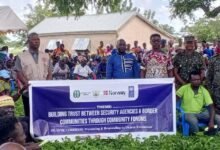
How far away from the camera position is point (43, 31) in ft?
171

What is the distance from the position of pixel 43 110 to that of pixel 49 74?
616 mm

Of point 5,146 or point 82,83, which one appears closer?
point 5,146

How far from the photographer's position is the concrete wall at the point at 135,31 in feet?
163

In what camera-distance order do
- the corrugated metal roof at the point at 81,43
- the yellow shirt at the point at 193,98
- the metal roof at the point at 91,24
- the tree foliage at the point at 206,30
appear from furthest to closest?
the tree foliage at the point at 206,30
the metal roof at the point at 91,24
the corrugated metal roof at the point at 81,43
the yellow shirt at the point at 193,98

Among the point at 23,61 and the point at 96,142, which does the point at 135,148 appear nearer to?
the point at 96,142

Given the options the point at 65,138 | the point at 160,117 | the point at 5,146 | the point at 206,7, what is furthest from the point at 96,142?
the point at 206,7

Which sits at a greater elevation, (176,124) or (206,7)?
(206,7)

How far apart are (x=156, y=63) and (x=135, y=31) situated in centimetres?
4356

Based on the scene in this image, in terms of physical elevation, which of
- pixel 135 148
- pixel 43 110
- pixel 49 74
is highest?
pixel 49 74

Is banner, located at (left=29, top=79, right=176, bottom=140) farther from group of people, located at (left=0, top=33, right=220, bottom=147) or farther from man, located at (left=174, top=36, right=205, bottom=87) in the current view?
man, located at (left=174, top=36, right=205, bottom=87)

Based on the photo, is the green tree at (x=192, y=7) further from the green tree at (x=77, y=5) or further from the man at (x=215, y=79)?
the man at (x=215, y=79)

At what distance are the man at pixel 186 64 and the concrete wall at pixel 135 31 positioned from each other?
3892cm

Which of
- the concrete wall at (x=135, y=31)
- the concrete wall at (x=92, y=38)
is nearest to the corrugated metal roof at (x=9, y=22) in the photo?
the concrete wall at (x=92, y=38)

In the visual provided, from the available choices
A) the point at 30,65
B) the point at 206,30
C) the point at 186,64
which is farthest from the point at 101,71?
the point at 206,30
